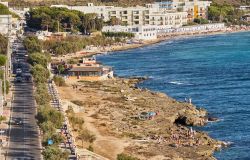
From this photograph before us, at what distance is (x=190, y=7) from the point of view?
156 metres

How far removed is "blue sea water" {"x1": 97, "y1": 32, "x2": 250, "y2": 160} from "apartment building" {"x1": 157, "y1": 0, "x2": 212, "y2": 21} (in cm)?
2473

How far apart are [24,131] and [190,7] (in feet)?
387

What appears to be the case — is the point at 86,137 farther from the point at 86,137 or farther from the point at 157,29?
the point at 157,29

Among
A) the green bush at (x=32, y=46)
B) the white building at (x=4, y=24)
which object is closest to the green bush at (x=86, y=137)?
the green bush at (x=32, y=46)

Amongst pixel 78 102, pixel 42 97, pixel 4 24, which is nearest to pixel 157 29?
pixel 4 24

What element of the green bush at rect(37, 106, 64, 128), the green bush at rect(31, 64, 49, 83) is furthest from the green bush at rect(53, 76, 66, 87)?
the green bush at rect(37, 106, 64, 128)

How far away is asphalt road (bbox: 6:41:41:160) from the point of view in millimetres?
37022

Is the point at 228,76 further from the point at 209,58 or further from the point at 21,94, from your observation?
the point at 21,94

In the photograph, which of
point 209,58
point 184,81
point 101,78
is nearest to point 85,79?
point 101,78

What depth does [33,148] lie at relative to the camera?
125ft

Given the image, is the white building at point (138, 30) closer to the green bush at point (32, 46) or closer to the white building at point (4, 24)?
the white building at point (4, 24)

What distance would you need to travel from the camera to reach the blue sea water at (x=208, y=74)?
4856 centimetres

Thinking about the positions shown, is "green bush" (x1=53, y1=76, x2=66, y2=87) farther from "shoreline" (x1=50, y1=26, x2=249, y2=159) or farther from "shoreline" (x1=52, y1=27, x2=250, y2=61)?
"shoreline" (x1=52, y1=27, x2=250, y2=61)

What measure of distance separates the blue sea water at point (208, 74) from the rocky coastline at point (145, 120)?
4.72ft
